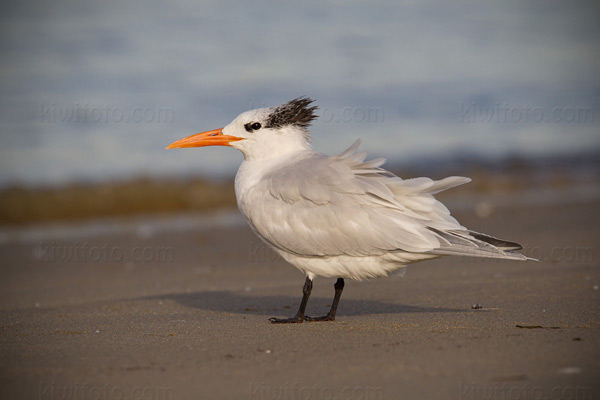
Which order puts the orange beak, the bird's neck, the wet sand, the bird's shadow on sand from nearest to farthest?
1. the wet sand
2. the bird's neck
3. the bird's shadow on sand
4. the orange beak

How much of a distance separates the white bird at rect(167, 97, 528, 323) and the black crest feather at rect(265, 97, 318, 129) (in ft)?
1.75

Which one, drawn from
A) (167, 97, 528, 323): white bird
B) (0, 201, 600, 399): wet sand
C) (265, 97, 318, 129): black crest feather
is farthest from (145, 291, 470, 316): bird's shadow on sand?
(265, 97, 318, 129): black crest feather

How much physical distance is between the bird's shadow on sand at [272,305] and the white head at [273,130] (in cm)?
139

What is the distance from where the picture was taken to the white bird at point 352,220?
5066 millimetres

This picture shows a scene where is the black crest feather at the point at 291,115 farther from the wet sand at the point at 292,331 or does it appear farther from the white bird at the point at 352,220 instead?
the wet sand at the point at 292,331

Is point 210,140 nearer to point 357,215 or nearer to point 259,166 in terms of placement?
point 259,166

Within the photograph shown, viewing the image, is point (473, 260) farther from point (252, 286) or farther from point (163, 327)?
point (163, 327)

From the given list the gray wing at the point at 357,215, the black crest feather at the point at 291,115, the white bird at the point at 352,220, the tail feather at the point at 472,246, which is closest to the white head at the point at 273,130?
the black crest feather at the point at 291,115

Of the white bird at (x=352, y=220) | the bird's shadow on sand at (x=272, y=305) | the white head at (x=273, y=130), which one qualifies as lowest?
the bird's shadow on sand at (x=272, y=305)

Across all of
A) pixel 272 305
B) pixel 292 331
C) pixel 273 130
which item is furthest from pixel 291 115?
pixel 292 331

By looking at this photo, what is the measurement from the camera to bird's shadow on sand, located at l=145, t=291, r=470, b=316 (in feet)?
19.7

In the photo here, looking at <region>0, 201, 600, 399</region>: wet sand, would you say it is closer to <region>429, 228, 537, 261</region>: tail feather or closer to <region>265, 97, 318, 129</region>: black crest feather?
<region>429, 228, 537, 261</region>: tail feather

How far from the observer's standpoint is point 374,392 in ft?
11.8

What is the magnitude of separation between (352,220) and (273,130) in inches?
54.1
